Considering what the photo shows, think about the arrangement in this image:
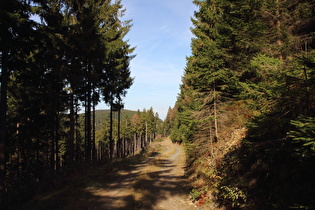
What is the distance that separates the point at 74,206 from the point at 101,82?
1451 centimetres

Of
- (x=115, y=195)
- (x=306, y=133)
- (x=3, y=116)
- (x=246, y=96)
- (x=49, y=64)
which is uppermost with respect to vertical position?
(x=49, y=64)

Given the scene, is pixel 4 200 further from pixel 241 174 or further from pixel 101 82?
pixel 101 82

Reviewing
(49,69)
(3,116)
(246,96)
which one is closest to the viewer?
(246,96)

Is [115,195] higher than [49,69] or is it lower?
lower

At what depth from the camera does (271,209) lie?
187 inches

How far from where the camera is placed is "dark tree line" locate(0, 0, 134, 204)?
30.8 feet

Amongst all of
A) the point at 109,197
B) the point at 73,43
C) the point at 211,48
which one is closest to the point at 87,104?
the point at 73,43

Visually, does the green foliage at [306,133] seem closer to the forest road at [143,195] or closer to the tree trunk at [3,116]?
the forest road at [143,195]

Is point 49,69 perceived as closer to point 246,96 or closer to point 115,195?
point 115,195

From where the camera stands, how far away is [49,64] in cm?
1288

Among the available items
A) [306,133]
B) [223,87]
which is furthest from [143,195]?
[306,133]

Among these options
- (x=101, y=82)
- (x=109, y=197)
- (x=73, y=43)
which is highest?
(x=73, y=43)

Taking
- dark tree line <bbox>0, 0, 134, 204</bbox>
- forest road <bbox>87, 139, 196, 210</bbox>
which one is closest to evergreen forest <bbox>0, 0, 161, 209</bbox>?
dark tree line <bbox>0, 0, 134, 204</bbox>

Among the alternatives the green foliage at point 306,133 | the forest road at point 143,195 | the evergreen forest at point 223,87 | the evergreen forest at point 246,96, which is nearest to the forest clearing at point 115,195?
the forest road at point 143,195
